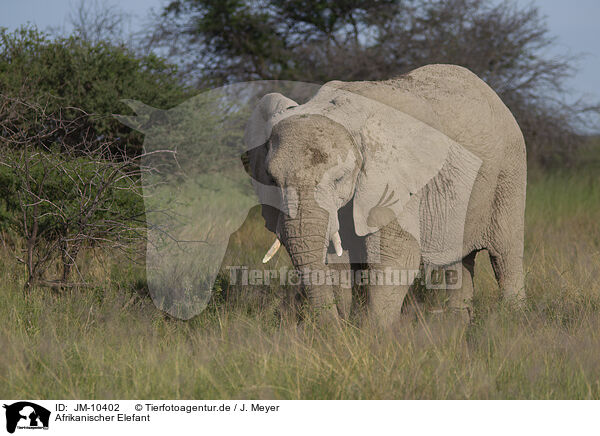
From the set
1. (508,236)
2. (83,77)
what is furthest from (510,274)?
(83,77)

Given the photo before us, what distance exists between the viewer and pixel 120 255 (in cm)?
563

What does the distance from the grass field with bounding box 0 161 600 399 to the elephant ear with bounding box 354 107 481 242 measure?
71 cm

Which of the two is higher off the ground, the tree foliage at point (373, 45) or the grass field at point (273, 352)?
the tree foliage at point (373, 45)

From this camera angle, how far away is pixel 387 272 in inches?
151

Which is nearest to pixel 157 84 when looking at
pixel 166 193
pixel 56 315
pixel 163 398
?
pixel 166 193

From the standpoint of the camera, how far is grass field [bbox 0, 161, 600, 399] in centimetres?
295

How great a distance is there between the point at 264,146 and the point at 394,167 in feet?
2.90

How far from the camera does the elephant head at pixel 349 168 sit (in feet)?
11.3

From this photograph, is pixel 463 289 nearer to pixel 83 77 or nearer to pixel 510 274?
pixel 510 274
